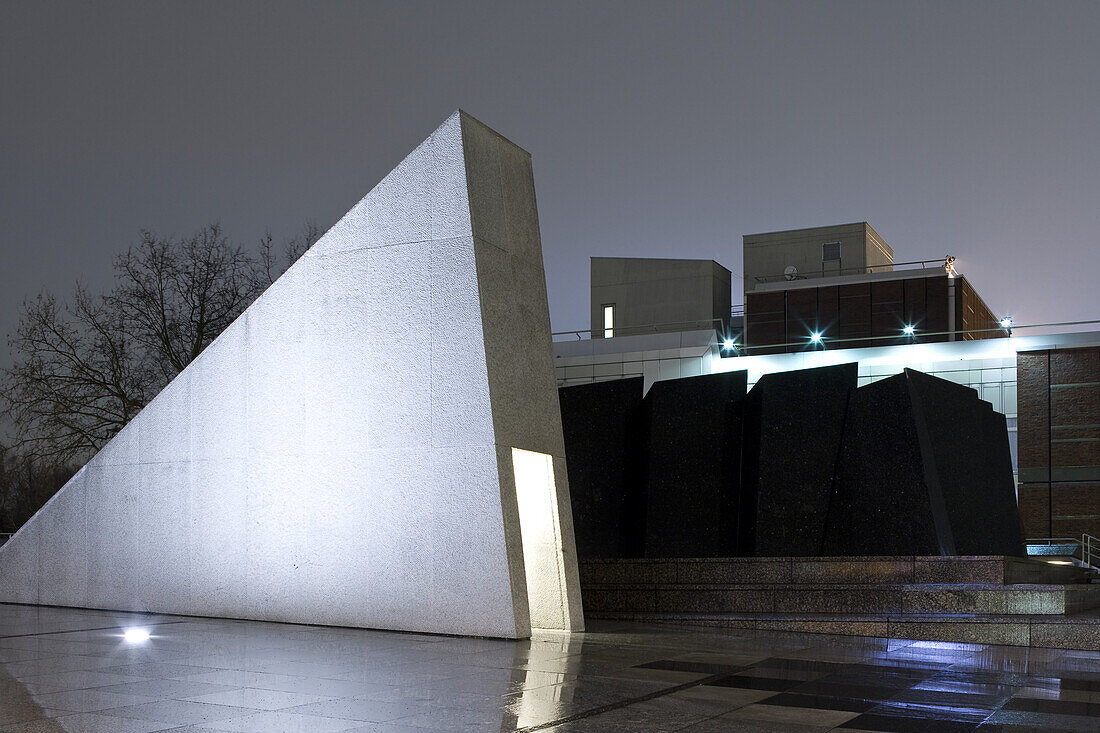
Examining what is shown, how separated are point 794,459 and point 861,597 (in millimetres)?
2823

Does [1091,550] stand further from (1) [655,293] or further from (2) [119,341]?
(2) [119,341]

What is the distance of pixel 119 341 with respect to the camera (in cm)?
2666

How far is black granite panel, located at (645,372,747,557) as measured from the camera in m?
14.7

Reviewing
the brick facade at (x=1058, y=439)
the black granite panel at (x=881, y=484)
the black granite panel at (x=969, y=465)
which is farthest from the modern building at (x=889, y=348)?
the black granite panel at (x=881, y=484)

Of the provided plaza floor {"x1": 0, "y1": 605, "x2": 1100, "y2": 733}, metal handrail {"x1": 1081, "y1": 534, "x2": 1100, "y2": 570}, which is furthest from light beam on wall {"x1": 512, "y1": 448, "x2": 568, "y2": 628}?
metal handrail {"x1": 1081, "y1": 534, "x2": 1100, "y2": 570}

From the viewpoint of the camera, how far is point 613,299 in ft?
119

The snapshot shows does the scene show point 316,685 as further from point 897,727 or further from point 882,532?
point 882,532

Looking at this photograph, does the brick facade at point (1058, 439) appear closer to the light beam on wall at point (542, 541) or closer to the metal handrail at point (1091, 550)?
the metal handrail at point (1091, 550)

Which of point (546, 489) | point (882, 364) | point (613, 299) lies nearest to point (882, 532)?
point (546, 489)

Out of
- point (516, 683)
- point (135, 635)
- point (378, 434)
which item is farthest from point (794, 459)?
point (135, 635)

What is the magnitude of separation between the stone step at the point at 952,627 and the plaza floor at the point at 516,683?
0.35 meters

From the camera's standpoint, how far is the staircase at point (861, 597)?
10422mm

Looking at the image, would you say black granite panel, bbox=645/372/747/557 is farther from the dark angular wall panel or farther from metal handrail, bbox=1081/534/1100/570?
metal handrail, bbox=1081/534/1100/570

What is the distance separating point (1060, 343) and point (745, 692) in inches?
805
